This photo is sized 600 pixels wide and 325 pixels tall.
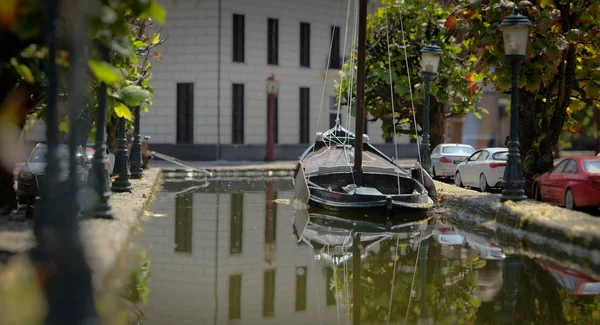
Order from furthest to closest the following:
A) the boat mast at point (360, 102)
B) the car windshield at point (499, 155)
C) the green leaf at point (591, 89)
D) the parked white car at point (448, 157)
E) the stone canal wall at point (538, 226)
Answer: the parked white car at point (448, 157) < the car windshield at point (499, 155) < the boat mast at point (360, 102) < the green leaf at point (591, 89) < the stone canal wall at point (538, 226)

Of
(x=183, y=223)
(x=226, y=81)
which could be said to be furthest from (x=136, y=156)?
(x=226, y=81)

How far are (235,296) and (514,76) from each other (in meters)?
8.17

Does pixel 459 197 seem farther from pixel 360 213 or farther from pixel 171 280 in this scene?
pixel 171 280

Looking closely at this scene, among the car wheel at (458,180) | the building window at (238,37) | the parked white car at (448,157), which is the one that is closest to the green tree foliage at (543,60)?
the car wheel at (458,180)

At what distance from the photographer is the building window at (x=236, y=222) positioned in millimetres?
12406

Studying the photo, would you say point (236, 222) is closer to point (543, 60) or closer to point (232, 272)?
point (232, 272)

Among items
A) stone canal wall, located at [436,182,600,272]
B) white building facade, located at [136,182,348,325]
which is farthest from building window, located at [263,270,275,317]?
stone canal wall, located at [436,182,600,272]

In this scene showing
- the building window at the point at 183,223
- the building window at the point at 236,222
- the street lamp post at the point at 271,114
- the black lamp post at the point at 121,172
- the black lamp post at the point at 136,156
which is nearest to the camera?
the building window at the point at 183,223

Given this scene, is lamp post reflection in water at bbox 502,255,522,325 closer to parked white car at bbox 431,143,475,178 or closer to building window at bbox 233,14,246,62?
parked white car at bbox 431,143,475,178

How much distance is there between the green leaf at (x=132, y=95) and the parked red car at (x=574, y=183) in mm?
7746

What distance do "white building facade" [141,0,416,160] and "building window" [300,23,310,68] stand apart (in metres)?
0.29

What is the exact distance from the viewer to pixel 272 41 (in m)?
42.6

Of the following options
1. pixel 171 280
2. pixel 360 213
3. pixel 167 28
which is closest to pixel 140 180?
pixel 360 213

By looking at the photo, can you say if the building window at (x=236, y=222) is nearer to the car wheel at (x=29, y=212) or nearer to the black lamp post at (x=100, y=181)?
the black lamp post at (x=100, y=181)
